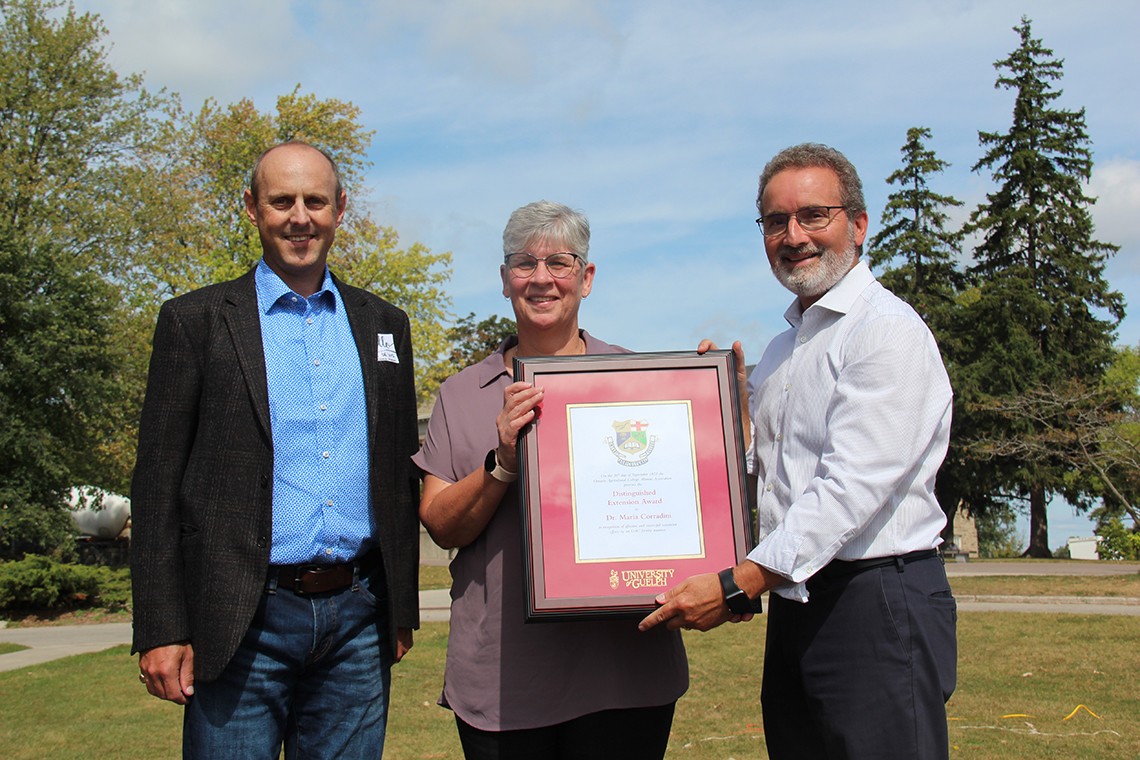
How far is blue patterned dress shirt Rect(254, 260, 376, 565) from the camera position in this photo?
10.0 feet

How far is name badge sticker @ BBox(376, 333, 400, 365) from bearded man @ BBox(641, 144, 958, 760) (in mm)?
1362

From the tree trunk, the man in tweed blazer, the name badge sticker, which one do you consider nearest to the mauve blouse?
the man in tweed blazer

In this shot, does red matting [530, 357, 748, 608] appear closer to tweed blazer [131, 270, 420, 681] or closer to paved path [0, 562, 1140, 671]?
tweed blazer [131, 270, 420, 681]

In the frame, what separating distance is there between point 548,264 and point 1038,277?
4304 cm

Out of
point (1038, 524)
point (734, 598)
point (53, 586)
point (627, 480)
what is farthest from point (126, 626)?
point (1038, 524)

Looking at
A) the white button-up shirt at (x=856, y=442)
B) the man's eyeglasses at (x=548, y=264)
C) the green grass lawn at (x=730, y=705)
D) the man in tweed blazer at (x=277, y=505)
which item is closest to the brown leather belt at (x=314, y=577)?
the man in tweed blazer at (x=277, y=505)

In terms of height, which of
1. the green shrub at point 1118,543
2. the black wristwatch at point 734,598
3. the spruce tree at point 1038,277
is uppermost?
the spruce tree at point 1038,277

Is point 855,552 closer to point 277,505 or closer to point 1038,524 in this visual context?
point 277,505

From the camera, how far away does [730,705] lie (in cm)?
814

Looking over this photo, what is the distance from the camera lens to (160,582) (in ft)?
9.59

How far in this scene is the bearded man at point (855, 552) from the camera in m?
2.75

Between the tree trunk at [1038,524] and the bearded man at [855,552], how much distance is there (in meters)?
41.2

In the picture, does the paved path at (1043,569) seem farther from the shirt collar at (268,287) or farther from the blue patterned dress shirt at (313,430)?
the shirt collar at (268,287)

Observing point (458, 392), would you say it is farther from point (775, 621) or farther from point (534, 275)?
point (775, 621)
